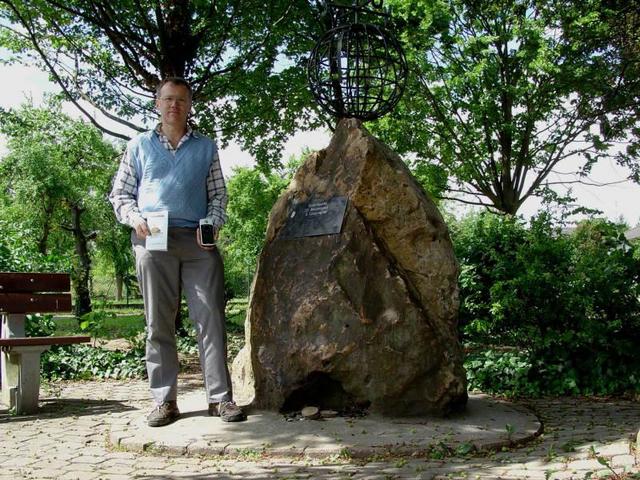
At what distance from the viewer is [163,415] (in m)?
4.93

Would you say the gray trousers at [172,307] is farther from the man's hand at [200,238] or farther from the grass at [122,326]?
the grass at [122,326]

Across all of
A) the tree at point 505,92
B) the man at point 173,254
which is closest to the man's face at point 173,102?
the man at point 173,254

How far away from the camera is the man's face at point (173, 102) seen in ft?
16.4

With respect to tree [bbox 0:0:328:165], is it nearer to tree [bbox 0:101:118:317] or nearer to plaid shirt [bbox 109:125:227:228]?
plaid shirt [bbox 109:125:227:228]

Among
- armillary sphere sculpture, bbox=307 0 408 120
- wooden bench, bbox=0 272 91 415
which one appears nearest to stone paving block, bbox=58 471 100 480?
wooden bench, bbox=0 272 91 415

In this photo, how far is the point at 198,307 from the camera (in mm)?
5008

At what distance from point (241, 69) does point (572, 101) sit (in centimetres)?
965

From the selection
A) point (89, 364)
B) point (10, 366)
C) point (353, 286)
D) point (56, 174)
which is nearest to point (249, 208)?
point (56, 174)

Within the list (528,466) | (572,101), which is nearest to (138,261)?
(528,466)

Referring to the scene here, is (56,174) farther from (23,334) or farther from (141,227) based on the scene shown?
(141,227)

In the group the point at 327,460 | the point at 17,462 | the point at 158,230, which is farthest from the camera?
the point at 158,230

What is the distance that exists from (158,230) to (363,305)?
1.68 metres

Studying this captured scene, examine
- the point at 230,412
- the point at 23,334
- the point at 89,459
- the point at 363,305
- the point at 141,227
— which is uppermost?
the point at 141,227

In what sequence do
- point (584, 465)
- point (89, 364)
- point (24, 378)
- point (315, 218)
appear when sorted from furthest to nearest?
point (89, 364)
point (24, 378)
point (315, 218)
point (584, 465)
